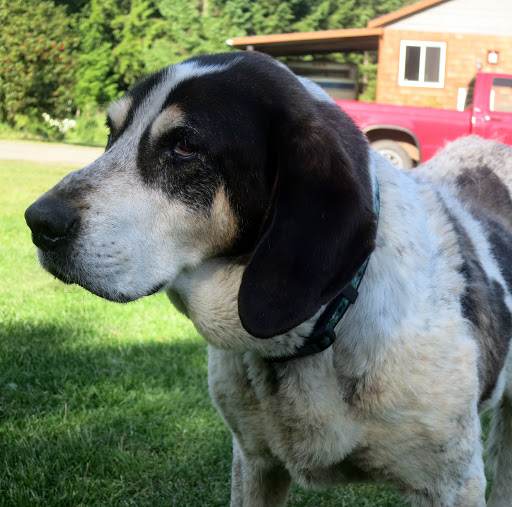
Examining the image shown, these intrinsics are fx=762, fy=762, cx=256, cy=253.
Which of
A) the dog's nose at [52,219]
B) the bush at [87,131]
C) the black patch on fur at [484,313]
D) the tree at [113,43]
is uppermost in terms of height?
the dog's nose at [52,219]

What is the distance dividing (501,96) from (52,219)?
13.2 meters

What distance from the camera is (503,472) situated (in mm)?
3457

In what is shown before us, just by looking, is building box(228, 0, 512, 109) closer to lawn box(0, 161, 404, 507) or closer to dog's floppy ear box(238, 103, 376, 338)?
lawn box(0, 161, 404, 507)

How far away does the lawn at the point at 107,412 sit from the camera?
3.49 metres

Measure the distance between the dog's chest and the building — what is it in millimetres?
22713

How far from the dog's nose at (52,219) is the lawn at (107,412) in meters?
0.61

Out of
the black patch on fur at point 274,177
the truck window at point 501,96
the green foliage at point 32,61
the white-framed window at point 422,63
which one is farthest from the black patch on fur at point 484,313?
the green foliage at point 32,61

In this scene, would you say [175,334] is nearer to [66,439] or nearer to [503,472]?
[66,439]

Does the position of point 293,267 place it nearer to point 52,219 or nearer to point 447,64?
point 52,219

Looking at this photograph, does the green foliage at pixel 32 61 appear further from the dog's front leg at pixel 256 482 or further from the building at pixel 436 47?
the dog's front leg at pixel 256 482

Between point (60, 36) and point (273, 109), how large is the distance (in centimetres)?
2645

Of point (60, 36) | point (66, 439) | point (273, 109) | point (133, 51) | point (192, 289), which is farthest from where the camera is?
point (133, 51)

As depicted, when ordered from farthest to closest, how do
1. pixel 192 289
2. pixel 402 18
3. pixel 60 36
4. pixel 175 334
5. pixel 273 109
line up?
pixel 60 36 → pixel 402 18 → pixel 175 334 → pixel 192 289 → pixel 273 109

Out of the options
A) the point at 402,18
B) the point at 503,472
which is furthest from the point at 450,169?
the point at 402,18
